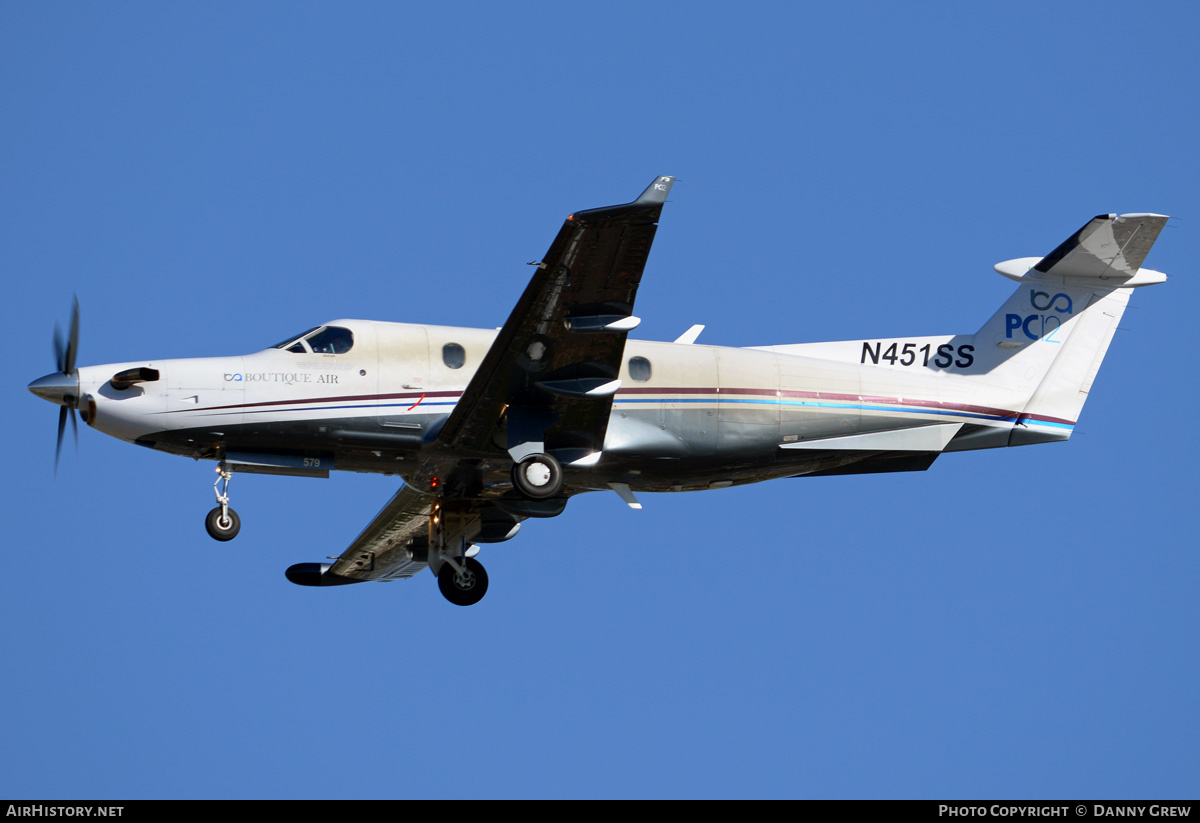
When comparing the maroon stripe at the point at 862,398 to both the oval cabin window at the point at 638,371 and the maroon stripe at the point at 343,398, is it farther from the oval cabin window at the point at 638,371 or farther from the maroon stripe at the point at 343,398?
the maroon stripe at the point at 343,398

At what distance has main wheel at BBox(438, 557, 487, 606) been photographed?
75.7 ft

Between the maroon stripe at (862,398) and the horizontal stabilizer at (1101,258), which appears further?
the horizontal stabilizer at (1101,258)

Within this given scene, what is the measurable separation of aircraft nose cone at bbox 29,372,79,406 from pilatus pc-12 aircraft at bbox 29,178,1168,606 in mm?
22

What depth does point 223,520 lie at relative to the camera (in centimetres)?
1956

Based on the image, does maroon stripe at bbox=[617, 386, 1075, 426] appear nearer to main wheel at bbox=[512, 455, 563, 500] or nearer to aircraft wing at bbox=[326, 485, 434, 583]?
main wheel at bbox=[512, 455, 563, 500]

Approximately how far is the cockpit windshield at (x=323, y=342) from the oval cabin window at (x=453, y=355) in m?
1.36

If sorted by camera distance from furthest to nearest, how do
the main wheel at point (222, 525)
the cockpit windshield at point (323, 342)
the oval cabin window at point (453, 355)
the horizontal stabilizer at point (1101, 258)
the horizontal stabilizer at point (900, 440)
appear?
the horizontal stabilizer at point (1101, 258)
the horizontal stabilizer at point (900, 440)
the oval cabin window at point (453, 355)
the cockpit windshield at point (323, 342)
the main wheel at point (222, 525)

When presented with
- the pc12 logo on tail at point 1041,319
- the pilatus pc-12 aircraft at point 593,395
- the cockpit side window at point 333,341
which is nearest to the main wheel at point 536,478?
the pilatus pc-12 aircraft at point 593,395

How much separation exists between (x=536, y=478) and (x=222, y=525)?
449 centimetres

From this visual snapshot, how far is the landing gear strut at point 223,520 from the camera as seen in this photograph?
19.4 metres

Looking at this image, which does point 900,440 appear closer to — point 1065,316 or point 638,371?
point 1065,316

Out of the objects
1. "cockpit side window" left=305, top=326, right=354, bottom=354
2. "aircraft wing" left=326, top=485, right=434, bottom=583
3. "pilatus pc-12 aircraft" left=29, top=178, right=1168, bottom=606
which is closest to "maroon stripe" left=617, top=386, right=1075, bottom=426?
"pilatus pc-12 aircraft" left=29, top=178, right=1168, bottom=606
